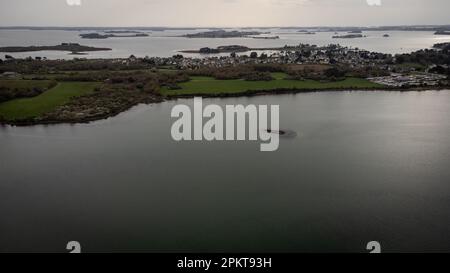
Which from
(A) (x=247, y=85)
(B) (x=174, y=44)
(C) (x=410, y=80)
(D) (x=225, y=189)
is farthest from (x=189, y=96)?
(B) (x=174, y=44)

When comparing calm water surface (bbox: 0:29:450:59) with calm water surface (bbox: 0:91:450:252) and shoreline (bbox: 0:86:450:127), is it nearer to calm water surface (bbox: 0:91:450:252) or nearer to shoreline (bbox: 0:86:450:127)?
shoreline (bbox: 0:86:450:127)

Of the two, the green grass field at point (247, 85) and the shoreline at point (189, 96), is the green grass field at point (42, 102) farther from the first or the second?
the green grass field at point (247, 85)

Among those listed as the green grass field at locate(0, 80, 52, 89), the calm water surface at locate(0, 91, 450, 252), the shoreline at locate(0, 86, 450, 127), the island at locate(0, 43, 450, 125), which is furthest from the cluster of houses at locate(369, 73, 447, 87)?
the green grass field at locate(0, 80, 52, 89)

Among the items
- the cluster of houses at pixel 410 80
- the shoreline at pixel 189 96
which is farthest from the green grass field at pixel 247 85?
the cluster of houses at pixel 410 80

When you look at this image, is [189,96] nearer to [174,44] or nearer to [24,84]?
[24,84]

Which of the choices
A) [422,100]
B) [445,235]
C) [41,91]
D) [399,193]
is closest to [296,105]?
[422,100]

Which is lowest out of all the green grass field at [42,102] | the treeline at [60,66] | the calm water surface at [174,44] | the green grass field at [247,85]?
the green grass field at [42,102]
